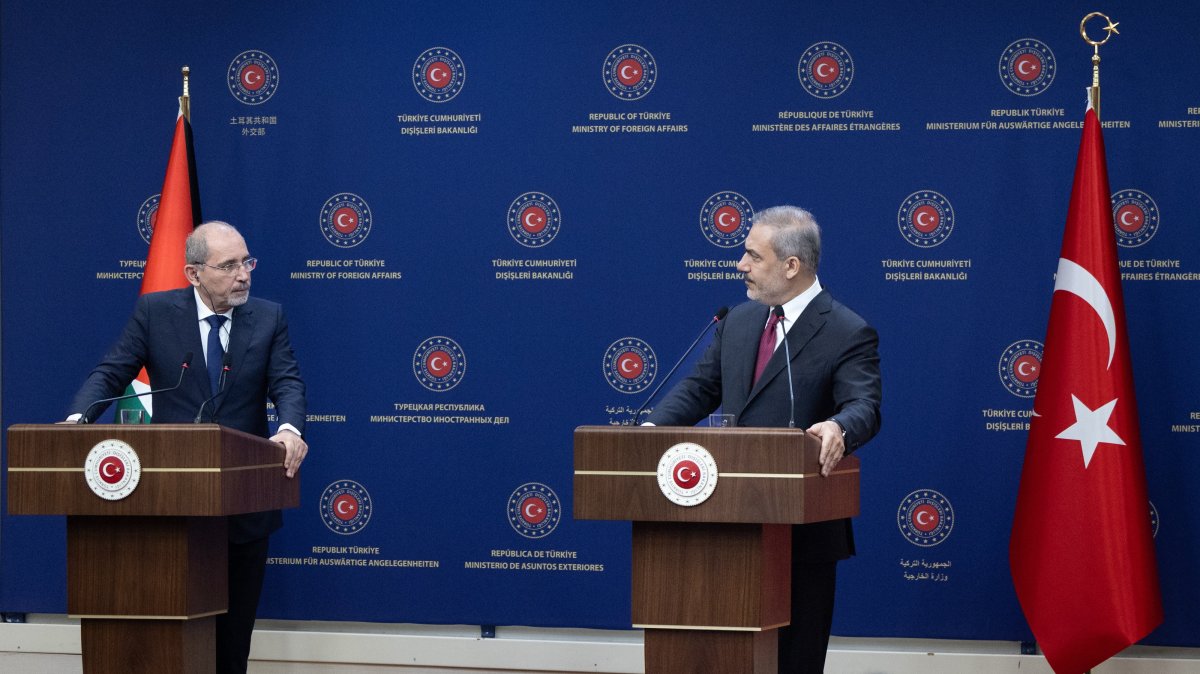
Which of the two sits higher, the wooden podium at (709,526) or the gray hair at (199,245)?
the gray hair at (199,245)

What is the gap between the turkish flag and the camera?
14.2 ft

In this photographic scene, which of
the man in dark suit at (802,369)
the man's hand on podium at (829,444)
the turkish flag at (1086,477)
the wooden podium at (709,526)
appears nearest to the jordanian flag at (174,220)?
the man in dark suit at (802,369)

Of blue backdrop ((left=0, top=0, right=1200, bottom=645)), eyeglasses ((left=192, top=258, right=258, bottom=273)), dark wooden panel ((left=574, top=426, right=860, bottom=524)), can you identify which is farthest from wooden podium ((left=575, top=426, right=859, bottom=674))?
blue backdrop ((left=0, top=0, right=1200, bottom=645))

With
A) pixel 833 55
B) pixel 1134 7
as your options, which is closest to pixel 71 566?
pixel 833 55

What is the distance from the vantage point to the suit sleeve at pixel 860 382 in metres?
3.28

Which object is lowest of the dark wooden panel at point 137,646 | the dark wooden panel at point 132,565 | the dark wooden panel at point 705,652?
the dark wooden panel at point 137,646

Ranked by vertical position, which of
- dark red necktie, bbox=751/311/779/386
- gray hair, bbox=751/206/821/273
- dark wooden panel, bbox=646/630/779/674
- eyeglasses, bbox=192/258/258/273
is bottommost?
dark wooden panel, bbox=646/630/779/674

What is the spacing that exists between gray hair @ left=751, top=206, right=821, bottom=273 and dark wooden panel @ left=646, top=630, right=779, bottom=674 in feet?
3.47

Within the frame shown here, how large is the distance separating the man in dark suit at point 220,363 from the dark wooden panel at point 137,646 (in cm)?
51

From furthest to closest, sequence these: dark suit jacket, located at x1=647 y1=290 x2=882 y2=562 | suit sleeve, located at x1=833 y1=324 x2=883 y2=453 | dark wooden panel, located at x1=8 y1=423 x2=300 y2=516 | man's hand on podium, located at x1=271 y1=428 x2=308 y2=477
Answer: man's hand on podium, located at x1=271 y1=428 x2=308 y2=477 < dark suit jacket, located at x1=647 y1=290 x2=882 y2=562 < suit sleeve, located at x1=833 y1=324 x2=883 y2=453 < dark wooden panel, located at x1=8 y1=423 x2=300 y2=516

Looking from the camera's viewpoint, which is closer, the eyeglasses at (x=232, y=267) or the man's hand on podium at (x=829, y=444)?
the man's hand on podium at (x=829, y=444)

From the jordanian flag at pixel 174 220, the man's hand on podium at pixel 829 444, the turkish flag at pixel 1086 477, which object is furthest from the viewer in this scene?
the jordanian flag at pixel 174 220

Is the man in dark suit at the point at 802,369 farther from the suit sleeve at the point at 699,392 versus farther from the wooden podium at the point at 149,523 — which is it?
the wooden podium at the point at 149,523

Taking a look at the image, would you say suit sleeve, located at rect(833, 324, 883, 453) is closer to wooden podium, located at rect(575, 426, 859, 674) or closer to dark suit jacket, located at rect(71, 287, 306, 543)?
wooden podium, located at rect(575, 426, 859, 674)
